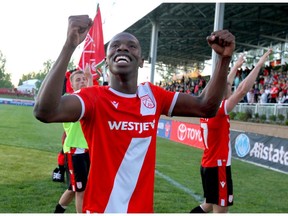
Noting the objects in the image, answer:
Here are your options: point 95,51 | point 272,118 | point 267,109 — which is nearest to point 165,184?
point 95,51

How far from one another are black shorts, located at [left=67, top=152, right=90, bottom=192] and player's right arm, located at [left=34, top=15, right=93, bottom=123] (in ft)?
11.2

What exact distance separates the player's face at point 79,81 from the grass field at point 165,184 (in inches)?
82.9

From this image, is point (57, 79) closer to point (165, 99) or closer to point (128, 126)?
point (128, 126)

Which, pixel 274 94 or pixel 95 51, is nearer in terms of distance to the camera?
pixel 95 51

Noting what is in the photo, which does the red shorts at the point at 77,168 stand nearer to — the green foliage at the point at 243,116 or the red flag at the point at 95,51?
the red flag at the point at 95,51

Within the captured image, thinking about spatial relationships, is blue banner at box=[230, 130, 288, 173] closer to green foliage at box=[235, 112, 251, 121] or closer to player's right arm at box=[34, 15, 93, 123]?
green foliage at box=[235, 112, 251, 121]

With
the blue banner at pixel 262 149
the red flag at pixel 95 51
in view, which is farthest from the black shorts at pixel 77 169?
the blue banner at pixel 262 149

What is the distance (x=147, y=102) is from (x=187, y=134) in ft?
57.2

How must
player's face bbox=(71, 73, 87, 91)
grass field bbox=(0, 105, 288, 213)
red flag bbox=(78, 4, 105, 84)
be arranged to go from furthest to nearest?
red flag bbox=(78, 4, 105, 84), grass field bbox=(0, 105, 288, 213), player's face bbox=(71, 73, 87, 91)

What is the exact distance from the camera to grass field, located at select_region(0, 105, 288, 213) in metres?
7.11

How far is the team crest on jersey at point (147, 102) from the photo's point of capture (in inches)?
107

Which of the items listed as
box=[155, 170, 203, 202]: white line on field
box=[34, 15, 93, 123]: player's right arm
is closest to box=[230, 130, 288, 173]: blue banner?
box=[155, 170, 203, 202]: white line on field

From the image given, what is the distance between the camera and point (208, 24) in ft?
115

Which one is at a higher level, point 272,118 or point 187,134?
Answer: point 272,118
